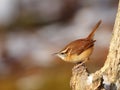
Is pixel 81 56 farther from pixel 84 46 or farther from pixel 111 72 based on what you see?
pixel 111 72

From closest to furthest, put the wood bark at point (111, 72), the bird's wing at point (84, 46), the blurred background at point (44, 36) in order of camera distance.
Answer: the wood bark at point (111, 72)
the bird's wing at point (84, 46)
the blurred background at point (44, 36)

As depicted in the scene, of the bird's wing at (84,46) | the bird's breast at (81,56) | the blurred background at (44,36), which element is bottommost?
the blurred background at (44,36)

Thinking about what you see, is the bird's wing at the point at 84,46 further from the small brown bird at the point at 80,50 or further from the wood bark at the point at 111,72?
the wood bark at the point at 111,72

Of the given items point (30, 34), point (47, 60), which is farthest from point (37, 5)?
point (47, 60)

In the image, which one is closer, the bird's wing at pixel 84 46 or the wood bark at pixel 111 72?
the wood bark at pixel 111 72

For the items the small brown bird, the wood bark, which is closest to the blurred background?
the small brown bird

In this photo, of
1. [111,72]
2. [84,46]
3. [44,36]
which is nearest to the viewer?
[111,72]

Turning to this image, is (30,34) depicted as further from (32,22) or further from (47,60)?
(47,60)

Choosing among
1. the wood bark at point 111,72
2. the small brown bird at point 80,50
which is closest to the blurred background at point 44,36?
the small brown bird at point 80,50

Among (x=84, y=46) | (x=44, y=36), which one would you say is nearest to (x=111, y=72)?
(x=84, y=46)
